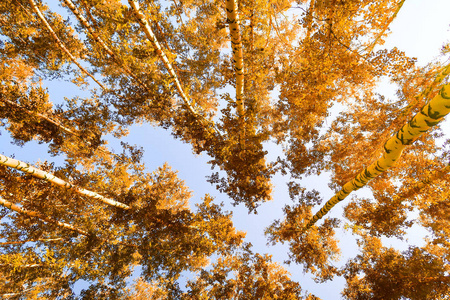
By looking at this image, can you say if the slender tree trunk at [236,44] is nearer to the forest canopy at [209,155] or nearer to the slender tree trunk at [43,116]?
the forest canopy at [209,155]

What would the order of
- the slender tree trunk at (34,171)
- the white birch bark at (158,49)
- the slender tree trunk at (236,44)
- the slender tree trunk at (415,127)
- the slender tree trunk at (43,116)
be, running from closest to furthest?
1. the slender tree trunk at (415,127)
2. the slender tree trunk at (236,44)
3. the white birch bark at (158,49)
4. the slender tree trunk at (34,171)
5. the slender tree trunk at (43,116)

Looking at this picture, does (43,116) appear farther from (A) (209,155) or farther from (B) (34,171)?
(A) (209,155)

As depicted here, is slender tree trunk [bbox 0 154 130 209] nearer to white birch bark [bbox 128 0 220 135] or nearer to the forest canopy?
the forest canopy

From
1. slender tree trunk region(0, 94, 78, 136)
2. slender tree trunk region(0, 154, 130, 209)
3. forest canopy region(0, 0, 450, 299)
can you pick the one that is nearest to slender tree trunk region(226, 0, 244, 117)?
forest canopy region(0, 0, 450, 299)

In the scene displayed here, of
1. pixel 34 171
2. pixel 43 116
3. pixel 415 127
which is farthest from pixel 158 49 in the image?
pixel 415 127

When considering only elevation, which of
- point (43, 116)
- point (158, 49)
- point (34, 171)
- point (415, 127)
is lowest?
point (415, 127)

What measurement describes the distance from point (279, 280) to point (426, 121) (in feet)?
25.0

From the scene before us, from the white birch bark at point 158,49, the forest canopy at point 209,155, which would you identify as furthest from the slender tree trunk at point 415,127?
the white birch bark at point 158,49

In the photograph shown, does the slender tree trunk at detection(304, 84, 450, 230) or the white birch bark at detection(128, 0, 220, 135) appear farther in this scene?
Result: the white birch bark at detection(128, 0, 220, 135)

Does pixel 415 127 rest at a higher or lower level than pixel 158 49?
lower

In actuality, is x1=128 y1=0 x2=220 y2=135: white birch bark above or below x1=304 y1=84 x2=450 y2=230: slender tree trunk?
above

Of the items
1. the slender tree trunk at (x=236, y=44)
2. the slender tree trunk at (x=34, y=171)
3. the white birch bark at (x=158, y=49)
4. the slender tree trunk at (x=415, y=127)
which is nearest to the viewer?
the slender tree trunk at (x=415, y=127)

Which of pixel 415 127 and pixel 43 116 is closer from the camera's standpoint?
pixel 415 127

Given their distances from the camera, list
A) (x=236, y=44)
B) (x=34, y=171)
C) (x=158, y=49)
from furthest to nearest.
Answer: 1. (x=34, y=171)
2. (x=158, y=49)
3. (x=236, y=44)
